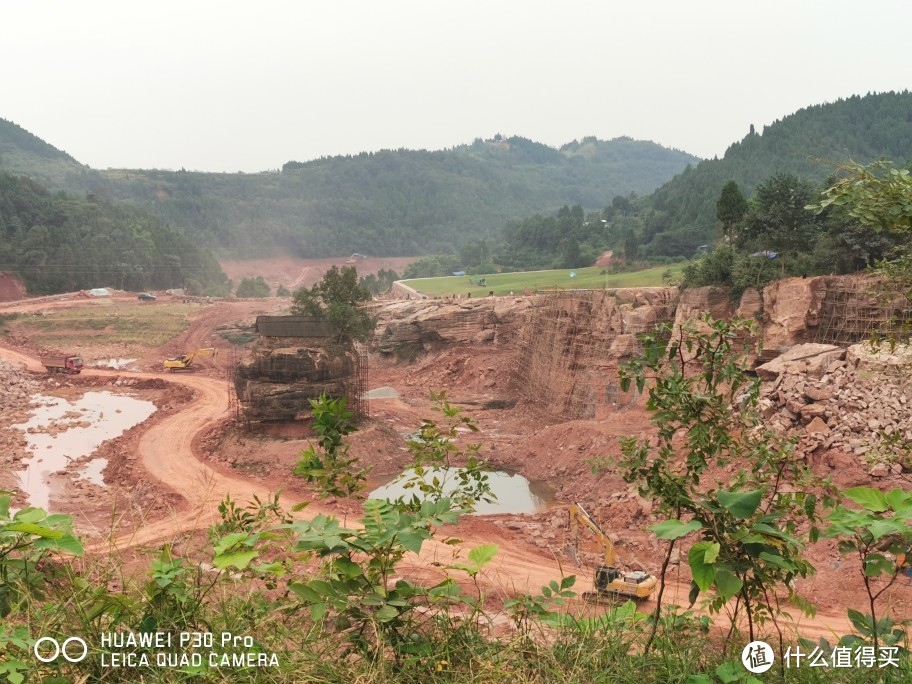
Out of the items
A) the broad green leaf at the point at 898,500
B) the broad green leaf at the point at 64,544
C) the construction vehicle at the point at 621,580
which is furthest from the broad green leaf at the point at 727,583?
the construction vehicle at the point at 621,580

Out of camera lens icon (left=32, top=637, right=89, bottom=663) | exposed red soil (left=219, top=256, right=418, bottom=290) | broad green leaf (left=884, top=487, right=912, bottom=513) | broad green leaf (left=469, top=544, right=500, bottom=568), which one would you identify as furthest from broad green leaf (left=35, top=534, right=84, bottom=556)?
exposed red soil (left=219, top=256, right=418, bottom=290)

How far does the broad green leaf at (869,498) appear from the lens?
3.07 metres

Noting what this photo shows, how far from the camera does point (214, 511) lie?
18.8 metres

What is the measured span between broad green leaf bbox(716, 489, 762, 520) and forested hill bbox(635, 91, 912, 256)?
54984 mm

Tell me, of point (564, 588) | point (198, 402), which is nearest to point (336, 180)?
point (198, 402)

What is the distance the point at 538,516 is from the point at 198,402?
1938 centimetres

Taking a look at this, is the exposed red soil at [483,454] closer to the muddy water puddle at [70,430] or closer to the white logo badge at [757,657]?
the muddy water puddle at [70,430]

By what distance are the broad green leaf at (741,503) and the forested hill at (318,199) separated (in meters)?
92.2

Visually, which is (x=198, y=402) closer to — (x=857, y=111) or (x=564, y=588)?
(x=564, y=588)

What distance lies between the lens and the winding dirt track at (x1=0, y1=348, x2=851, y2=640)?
8.89 meters

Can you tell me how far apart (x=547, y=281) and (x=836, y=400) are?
3805 cm

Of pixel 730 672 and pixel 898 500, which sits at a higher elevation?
pixel 898 500

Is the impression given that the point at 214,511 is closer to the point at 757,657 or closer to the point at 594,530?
the point at 594,530

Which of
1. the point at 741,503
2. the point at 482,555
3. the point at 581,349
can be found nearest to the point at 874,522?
the point at 741,503
